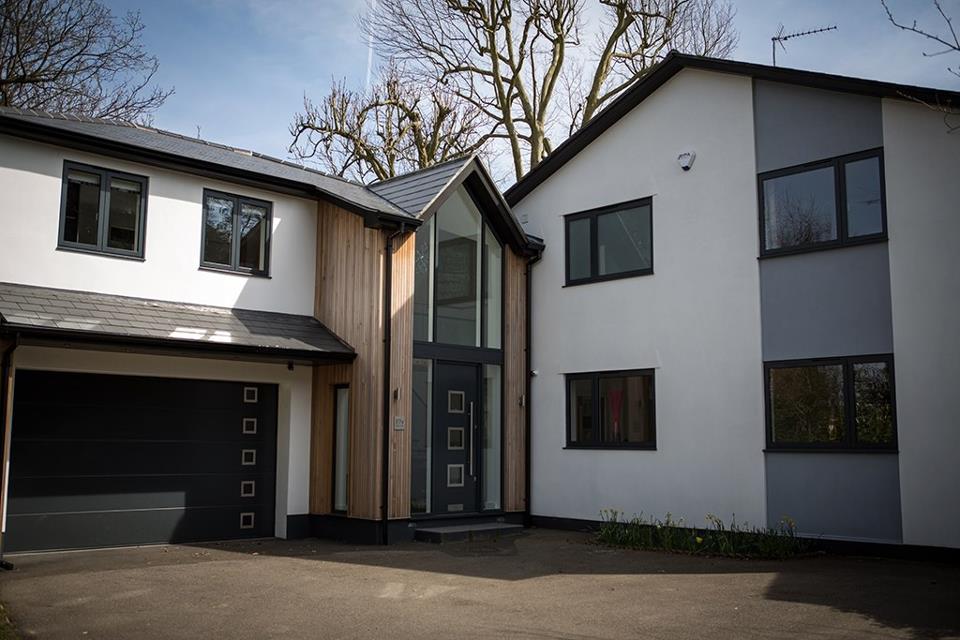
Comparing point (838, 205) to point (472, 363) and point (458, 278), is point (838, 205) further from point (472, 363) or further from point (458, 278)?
point (472, 363)

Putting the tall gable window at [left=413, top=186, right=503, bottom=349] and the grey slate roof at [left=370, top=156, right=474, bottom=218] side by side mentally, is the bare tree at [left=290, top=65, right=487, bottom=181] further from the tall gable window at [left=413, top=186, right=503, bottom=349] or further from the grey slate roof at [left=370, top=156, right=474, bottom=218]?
the tall gable window at [left=413, top=186, right=503, bottom=349]

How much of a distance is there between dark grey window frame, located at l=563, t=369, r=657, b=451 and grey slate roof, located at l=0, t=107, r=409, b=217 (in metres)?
3.96

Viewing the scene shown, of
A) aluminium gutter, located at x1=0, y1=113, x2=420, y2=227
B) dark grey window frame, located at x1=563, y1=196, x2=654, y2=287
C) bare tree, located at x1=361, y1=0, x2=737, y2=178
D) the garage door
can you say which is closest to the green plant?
dark grey window frame, located at x1=563, y1=196, x2=654, y2=287

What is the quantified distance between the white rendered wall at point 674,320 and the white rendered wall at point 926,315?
1.90 m

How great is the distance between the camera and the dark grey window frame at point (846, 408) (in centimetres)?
1079

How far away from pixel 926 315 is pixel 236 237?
30.4ft

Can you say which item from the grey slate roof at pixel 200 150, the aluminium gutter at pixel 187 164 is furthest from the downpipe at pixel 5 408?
the grey slate roof at pixel 200 150

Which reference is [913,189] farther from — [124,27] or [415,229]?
[124,27]

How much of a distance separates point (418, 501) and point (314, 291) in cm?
364

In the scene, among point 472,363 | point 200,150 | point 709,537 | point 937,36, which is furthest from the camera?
point 472,363

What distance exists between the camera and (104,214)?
11734 millimetres

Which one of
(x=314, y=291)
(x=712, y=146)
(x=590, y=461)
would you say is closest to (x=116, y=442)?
(x=314, y=291)

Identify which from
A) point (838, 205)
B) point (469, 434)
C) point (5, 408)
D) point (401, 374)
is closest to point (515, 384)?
point (469, 434)

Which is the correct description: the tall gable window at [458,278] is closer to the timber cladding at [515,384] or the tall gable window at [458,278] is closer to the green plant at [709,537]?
the timber cladding at [515,384]
